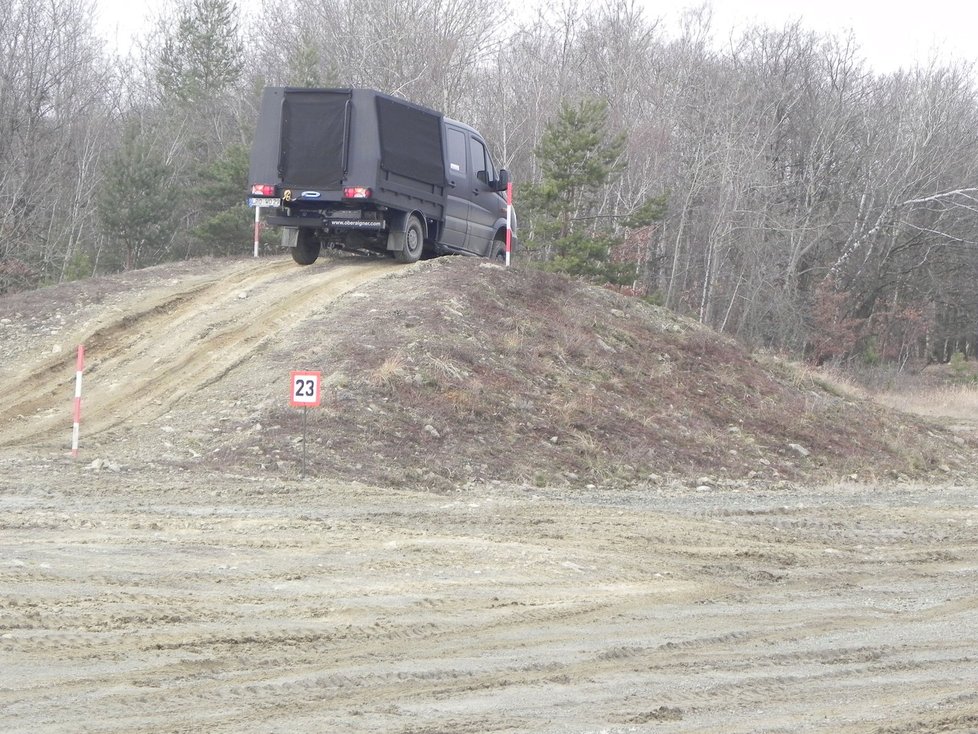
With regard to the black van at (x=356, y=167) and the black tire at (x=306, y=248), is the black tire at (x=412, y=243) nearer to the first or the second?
the black van at (x=356, y=167)

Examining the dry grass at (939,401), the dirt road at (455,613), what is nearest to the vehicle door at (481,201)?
the dirt road at (455,613)

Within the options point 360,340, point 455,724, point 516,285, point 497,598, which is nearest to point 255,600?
point 497,598

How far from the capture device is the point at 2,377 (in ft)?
50.5

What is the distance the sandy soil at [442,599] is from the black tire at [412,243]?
5.34 meters

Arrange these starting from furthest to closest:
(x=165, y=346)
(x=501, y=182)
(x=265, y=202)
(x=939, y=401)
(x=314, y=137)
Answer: (x=939, y=401), (x=501, y=182), (x=265, y=202), (x=314, y=137), (x=165, y=346)

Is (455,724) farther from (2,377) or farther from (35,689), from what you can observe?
(2,377)

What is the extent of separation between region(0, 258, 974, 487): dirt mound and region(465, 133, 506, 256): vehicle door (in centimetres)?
155

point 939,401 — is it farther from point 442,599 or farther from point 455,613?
point 455,613

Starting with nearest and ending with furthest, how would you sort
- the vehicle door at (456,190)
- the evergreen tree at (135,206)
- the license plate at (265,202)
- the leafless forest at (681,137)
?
the license plate at (265,202), the vehicle door at (456,190), the evergreen tree at (135,206), the leafless forest at (681,137)

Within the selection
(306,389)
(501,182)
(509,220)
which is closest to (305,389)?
(306,389)

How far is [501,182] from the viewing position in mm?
20781

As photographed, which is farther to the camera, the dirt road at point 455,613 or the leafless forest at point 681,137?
the leafless forest at point 681,137

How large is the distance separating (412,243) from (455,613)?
1263cm

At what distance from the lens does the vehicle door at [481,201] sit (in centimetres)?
2080
